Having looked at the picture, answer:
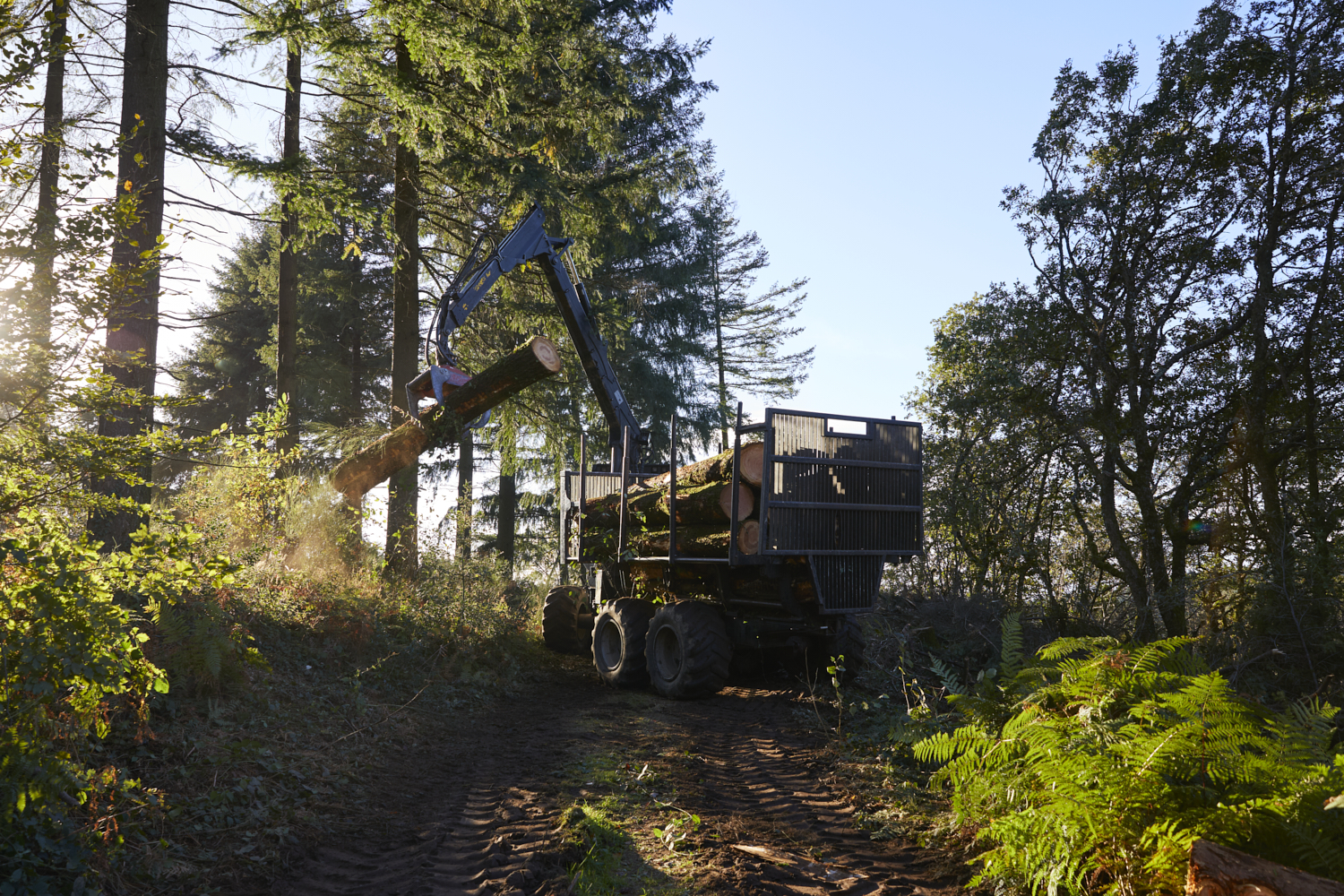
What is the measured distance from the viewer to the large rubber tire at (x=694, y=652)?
881cm

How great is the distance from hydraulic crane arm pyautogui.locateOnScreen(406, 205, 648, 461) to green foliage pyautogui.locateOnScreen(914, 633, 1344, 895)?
29.2 ft

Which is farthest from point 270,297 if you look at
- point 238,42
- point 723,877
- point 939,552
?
point 723,877

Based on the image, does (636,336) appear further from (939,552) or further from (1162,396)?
(1162,396)

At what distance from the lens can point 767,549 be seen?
8328 millimetres

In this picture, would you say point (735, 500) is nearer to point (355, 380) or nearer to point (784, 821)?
point (784, 821)

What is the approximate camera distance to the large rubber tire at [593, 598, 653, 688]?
392 inches

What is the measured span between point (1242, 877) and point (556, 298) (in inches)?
439

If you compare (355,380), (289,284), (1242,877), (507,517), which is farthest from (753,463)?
(355,380)

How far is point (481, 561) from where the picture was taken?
13.2 m

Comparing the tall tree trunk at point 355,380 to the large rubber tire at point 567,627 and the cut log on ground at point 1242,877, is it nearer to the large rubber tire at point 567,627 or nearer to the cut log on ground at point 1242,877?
the large rubber tire at point 567,627

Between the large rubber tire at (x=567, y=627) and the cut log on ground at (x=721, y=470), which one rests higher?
the cut log on ground at (x=721, y=470)

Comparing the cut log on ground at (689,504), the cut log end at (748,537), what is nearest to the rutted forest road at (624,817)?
the cut log end at (748,537)

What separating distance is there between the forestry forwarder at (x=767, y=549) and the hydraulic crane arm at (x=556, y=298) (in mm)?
176

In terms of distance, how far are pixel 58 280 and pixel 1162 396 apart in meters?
15.4
